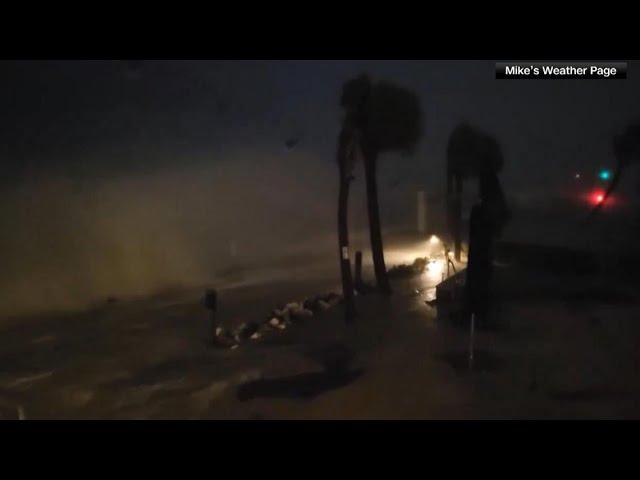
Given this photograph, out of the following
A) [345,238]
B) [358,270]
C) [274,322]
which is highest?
[345,238]

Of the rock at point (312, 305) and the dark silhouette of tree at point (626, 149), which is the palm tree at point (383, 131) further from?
the dark silhouette of tree at point (626, 149)

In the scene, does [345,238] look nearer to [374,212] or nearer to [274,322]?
[374,212]

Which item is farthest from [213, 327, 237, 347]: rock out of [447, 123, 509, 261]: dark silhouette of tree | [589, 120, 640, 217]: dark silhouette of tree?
[589, 120, 640, 217]: dark silhouette of tree

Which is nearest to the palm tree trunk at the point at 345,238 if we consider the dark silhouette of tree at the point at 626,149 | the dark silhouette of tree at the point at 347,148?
the dark silhouette of tree at the point at 347,148

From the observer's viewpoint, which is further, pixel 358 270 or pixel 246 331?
pixel 358 270

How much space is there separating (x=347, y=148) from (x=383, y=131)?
1931 millimetres

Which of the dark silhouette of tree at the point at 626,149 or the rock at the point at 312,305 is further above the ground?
the dark silhouette of tree at the point at 626,149

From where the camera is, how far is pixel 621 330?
35.3 ft

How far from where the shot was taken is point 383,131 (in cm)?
1465

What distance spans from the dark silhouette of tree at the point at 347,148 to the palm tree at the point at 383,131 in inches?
22.2

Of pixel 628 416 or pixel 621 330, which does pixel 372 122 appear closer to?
pixel 621 330

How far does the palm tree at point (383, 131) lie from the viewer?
47.3 ft

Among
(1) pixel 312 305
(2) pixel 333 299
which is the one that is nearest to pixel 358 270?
(2) pixel 333 299
